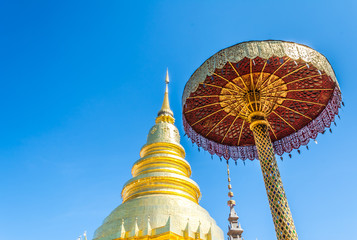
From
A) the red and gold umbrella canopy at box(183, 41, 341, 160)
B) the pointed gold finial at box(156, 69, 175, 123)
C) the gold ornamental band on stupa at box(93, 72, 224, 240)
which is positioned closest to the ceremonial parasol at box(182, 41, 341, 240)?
the red and gold umbrella canopy at box(183, 41, 341, 160)

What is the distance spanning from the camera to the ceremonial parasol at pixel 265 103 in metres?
11.7

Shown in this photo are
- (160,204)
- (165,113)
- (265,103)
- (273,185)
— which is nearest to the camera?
(273,185)

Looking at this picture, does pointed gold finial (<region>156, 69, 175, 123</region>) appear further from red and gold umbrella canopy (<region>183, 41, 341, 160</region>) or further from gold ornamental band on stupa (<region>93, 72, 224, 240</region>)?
red and gold umbrella canopy (<region>183, 41, 341, 160</region>)

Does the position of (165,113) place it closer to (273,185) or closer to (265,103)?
(265,103)

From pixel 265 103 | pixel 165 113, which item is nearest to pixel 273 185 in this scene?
pixel 265 103

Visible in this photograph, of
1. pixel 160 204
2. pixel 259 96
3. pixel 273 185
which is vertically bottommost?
pixel 273 185

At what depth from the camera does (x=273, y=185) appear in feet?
35.6

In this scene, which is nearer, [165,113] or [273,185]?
[273,185]

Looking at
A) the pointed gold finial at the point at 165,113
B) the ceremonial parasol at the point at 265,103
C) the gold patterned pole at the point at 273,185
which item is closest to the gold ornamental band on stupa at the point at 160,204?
the ceremonial parasol at the point at 265,103

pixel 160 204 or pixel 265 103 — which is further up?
pixel 265 103

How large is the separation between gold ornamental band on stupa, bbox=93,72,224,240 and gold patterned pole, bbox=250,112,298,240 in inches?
106

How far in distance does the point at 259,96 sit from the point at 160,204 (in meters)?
6.13

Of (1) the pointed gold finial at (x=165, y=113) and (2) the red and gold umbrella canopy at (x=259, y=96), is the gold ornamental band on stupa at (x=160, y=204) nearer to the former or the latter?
(2) the red and gold umbrella canopy at (x=259, y=96)

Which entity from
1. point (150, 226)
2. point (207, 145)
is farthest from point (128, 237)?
point (207, 145)
